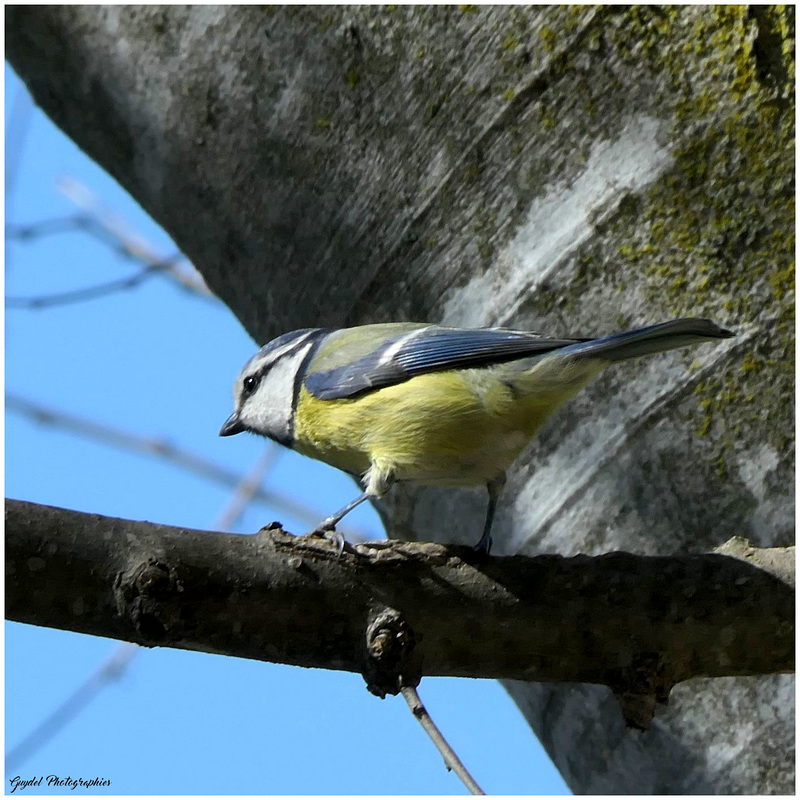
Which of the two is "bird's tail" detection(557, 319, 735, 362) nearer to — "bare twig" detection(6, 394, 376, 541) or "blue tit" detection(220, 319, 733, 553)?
"blue tit" detection(220, 319, 733, 553)

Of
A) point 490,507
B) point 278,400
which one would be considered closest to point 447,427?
point 490,507

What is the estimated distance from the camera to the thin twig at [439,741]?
3.28 ft

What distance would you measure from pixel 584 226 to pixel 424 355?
1.22 ft

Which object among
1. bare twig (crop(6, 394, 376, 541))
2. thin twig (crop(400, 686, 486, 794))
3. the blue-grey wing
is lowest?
thin twig (crop(400, 686, 486, 794))

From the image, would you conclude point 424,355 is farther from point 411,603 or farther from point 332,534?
point 411,603

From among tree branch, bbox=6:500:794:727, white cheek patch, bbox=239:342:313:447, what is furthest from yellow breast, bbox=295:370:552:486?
tree branch, bbox=6:500:794:727

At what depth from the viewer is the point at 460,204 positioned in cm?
182

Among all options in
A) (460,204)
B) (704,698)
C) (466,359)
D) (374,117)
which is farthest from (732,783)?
(374,117)

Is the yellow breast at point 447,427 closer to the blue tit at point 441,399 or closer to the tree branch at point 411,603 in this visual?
the blue tit at point 441,399

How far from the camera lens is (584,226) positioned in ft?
5.66

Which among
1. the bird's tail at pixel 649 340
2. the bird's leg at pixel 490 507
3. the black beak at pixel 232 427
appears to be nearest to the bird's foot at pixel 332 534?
the bird's leg at pixel 490 507

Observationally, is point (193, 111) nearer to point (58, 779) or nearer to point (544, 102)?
point (544, 102)

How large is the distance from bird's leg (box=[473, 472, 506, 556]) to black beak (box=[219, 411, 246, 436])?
2.47ft

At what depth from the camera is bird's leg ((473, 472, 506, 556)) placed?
1.78 meters
